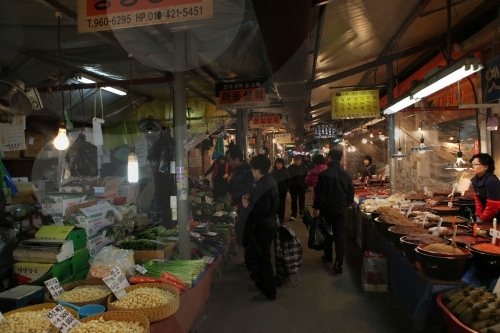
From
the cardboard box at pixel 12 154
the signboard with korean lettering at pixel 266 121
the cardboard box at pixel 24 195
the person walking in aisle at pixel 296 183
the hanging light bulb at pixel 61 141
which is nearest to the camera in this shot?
the hanging light bulb at pixel 61 141

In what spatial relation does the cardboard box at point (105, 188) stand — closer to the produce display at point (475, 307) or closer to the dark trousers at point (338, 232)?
the dark trousers at point (338, 232)

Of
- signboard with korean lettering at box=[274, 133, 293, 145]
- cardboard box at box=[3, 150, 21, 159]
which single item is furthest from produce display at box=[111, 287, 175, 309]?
signboard with korean lettering at box=[274, 133, 293, 145]

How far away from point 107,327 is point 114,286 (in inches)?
32.3

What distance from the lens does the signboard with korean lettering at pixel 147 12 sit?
10.2ft

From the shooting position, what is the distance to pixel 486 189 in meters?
6.07

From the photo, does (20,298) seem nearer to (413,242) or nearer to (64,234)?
(64,234)

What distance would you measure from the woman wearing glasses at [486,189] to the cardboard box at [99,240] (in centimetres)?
608

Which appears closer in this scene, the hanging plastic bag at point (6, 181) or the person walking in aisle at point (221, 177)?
the hanging plastic bag at point (6, 181)

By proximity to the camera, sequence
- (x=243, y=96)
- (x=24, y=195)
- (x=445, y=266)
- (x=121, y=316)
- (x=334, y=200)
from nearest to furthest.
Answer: (x=121, y=316) < (x=445, y=266) < (x=24, y=195) < (x=334, y=200) < (x=243, y=96)

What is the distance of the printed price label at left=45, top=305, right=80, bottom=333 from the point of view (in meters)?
2.66

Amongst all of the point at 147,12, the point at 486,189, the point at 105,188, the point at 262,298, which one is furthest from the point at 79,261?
the point at 486,189

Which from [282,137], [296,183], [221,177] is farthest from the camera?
[282,137]

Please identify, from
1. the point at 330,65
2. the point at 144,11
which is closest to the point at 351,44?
the point at 330,65

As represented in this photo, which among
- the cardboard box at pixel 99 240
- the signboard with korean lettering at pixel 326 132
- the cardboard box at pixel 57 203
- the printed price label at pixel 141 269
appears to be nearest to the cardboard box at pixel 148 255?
the cardboard box at pixel 99 240
